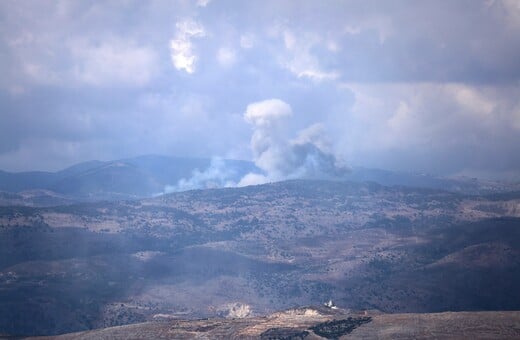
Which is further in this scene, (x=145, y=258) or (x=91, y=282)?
(x=145, y=258)

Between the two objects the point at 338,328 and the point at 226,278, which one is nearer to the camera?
the point at 338,328

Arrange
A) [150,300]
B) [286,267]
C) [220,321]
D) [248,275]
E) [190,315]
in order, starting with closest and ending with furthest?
[220,321], [190,315], [150,300], [248,275], [286,267]

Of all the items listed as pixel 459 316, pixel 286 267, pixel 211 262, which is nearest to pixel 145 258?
pixel 211 262

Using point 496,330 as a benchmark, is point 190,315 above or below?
below

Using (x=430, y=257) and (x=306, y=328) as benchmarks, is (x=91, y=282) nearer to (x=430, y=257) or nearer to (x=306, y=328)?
(x=306, y=328)

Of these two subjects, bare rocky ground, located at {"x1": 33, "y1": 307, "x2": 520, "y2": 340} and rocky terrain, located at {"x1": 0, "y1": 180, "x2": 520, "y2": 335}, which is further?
rocky terrain, located at {"x1": 0, "y1": 180, "x2": 520, "y2": 335}

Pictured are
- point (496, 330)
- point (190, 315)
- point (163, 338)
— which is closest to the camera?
point (496, 330)

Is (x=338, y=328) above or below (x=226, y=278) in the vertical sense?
above

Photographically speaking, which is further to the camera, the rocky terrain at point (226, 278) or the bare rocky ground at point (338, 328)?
the rocky terrain at point (226, 278)
